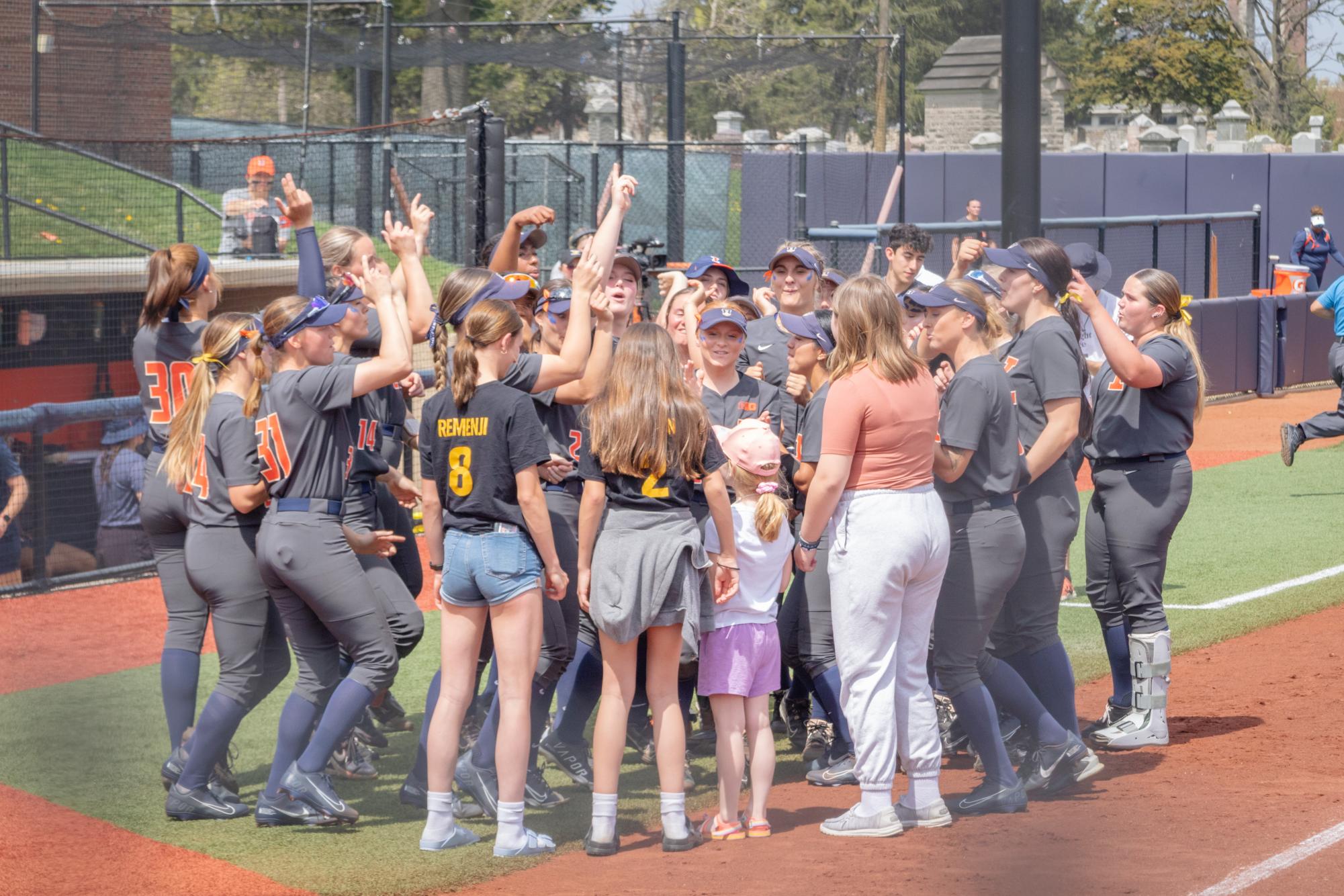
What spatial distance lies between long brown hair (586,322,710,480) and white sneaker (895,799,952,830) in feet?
4.19

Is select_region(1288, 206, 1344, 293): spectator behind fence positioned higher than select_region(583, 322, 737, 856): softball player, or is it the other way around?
select_region(1288, 206, 1344, 293): spectator behind fence

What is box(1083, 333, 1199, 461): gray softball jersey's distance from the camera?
5246 millimetres

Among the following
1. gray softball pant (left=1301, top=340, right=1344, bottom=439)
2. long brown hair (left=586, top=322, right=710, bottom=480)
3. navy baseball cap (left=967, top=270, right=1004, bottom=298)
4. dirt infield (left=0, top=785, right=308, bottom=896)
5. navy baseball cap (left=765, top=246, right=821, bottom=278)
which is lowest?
dirt infield (left=0, top=785, right=308, bottom=896)

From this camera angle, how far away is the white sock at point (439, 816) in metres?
4.34

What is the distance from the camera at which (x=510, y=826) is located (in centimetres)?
427

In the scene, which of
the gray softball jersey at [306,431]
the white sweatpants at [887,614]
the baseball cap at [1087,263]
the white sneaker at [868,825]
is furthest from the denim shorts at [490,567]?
the baseball cap at [1087,263]

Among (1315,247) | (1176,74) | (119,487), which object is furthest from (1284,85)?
(119,487)

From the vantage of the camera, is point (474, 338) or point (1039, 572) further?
point (1039, 572)

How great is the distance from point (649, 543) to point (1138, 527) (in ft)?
6.96

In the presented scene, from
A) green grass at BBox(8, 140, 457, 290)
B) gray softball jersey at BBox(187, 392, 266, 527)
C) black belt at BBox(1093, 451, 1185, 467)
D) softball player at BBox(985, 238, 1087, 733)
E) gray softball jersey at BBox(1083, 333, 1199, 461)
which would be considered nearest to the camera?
gray softball jersey at BBox(187, 392, 266, 527)

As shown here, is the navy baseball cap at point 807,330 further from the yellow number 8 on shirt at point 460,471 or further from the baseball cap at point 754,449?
the yellow number 8 on shirt at point 460,471

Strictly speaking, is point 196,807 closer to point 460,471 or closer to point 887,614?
point 460,471

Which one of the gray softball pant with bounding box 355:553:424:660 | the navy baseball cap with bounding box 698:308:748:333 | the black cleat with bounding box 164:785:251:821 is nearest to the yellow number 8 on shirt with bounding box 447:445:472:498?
the gray softball pant with bounding box 355:553:424:660

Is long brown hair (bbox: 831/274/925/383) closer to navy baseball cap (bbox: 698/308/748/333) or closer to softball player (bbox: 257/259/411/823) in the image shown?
navy baseball cap (bbox: 698/308/748/333)
